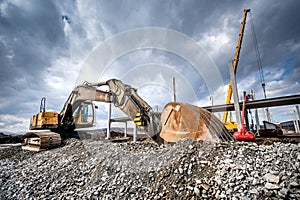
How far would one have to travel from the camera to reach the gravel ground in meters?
1.93

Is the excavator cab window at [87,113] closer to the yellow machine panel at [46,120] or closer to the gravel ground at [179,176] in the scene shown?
the yellow machine panel at [46,120]

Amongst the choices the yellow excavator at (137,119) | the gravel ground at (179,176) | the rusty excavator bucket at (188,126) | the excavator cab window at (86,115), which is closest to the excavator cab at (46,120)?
the yellow excavator at (137,119)

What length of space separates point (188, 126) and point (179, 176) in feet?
4.09

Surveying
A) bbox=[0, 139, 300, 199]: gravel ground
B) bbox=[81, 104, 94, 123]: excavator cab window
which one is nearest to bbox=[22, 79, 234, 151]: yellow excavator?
bbox=[0, 139, 300, 199]: gravel ground

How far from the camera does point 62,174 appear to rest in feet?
11.2

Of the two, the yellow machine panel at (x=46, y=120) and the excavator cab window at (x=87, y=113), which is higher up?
the excavator cab window at (x=87, y=113)

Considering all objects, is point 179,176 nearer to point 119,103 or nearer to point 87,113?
point 119,103

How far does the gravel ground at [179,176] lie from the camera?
1931mm

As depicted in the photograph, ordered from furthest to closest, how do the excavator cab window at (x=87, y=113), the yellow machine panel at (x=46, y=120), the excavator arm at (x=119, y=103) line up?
1. the excavator cab window at (x=87, y=113)
2. the yellow machine panel at (x=46, y=120)
3. the excavator arm at (x=119, y=103)

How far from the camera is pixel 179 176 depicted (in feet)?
7.73

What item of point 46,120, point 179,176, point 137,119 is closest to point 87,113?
point 46,120

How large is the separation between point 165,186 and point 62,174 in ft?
8.35

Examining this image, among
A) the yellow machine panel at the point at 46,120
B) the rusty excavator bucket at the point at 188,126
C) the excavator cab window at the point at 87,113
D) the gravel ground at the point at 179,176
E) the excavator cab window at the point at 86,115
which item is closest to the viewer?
the gravel ground at the point at 179,176

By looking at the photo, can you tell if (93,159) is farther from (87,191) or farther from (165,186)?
(165,186)
